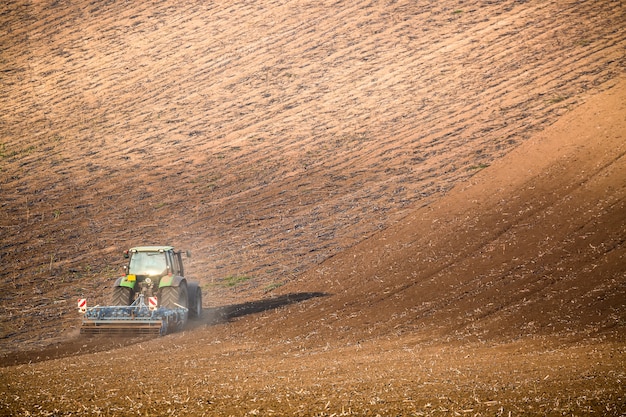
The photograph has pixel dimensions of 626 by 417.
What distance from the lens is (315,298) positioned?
65.2ft

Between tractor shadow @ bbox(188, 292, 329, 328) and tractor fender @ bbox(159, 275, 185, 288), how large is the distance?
1.33 metres

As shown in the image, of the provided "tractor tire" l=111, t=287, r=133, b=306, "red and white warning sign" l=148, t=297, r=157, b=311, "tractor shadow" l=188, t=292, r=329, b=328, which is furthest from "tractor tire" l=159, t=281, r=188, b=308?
"tractor shadow" l=188, t=292, r=329, b=328

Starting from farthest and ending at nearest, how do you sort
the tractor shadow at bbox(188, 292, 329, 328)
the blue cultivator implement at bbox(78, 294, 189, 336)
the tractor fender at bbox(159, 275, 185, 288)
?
the tractor shadow at bbox(188, 292, 329, 328) < the tractor fender at bbox(159, 275, 185, 288) < the blue cultivator implement at bbox(78, 294, 189, 336)

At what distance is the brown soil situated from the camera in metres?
11.0

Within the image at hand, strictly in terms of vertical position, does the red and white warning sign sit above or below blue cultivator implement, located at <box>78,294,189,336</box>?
above

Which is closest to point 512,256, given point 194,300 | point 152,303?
point 194,300

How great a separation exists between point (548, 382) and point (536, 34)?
3106cm

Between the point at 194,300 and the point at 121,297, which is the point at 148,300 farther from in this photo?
the point at 194,300

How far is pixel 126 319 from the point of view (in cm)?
1695

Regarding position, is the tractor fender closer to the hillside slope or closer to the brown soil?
the brown soil

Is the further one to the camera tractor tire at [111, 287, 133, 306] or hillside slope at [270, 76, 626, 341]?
tractor tire at [111, 287, 133, 306]

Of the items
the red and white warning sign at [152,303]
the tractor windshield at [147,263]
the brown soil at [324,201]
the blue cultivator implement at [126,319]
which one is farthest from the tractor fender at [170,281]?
the brown soil at [324,201]

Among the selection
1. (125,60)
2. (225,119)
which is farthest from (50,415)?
(125,60)

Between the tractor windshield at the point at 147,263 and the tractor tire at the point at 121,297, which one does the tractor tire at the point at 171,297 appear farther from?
the tractor windshield at the point at 147,263
